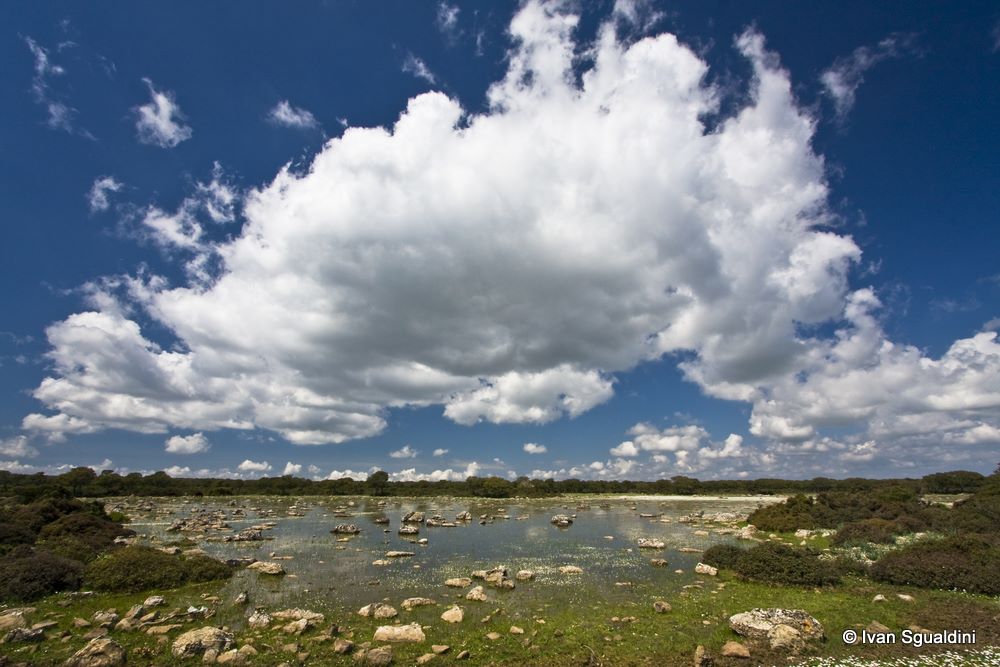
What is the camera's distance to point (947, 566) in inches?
998

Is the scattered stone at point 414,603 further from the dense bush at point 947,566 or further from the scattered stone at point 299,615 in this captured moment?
the dense bush at point 947,566

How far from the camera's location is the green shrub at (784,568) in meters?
26.5

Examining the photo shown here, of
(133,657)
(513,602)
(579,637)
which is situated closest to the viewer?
(133,657)

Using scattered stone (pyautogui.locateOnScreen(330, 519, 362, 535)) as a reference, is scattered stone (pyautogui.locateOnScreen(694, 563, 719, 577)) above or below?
above

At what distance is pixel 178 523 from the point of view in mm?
59406

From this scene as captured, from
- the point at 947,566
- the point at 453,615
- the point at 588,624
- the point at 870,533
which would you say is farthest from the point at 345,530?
the point at 947,566

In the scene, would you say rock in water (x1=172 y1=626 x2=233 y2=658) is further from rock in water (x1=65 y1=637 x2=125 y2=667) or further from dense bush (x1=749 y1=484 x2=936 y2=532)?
dense bush (x1=749 y1=484 x2=936 y2=532)

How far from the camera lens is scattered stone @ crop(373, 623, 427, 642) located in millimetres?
18438

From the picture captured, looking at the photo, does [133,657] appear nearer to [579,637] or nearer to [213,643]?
[213,643]

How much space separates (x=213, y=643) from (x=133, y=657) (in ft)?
8.45

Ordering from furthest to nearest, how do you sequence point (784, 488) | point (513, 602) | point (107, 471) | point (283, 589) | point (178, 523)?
point (784, 488)
point (107, 471)
point (178, 523)
point (283, 589)
point (513, 602)

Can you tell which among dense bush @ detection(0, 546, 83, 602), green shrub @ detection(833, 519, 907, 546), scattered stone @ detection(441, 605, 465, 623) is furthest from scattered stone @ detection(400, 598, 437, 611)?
green shrub @ detection(833, 519, 907, 546)

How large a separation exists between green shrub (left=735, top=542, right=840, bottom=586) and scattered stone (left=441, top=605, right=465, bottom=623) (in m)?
18.6

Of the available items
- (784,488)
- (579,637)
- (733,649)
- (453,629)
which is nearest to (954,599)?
(733,649)
